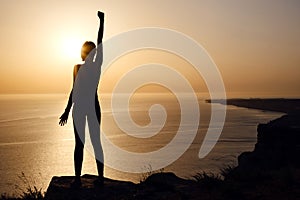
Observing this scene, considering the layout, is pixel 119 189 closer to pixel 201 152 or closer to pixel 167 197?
pixel 167 197

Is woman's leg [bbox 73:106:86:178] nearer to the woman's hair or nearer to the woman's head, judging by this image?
the woman's head

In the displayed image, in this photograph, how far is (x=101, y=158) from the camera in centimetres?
696

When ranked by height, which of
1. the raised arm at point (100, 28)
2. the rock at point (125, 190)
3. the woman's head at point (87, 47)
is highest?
the raised arm at point (100, 28)

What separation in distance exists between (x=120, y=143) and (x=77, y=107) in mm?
78583

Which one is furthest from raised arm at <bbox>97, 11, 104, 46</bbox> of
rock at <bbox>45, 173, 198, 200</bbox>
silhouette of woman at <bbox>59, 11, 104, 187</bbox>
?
rock at <bbox>45, 173, 198, 200</bbox>

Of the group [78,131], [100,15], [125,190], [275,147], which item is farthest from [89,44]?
[275,147]

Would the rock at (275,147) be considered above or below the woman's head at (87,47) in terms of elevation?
Result: below

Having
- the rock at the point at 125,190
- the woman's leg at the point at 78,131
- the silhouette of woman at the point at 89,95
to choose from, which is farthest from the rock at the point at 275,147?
the silhouette of woman at the point at 89,95

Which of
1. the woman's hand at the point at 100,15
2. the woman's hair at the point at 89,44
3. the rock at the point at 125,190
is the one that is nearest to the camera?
the rock at the point at 125,190

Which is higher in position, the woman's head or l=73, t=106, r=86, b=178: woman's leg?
the woman's head

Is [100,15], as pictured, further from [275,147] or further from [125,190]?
[275,147]

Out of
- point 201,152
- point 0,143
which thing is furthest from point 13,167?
point 201,152

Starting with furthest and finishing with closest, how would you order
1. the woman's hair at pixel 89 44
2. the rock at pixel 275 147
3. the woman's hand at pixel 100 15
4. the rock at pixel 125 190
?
the rock at pixel 275 147 → the woman's hand at pixel 100 15 → the woman's hair at pixel 89 44 → the rock at pixel 125 190

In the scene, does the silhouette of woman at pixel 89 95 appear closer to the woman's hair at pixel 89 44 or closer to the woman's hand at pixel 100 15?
the woman's hair at pixel 89 44
